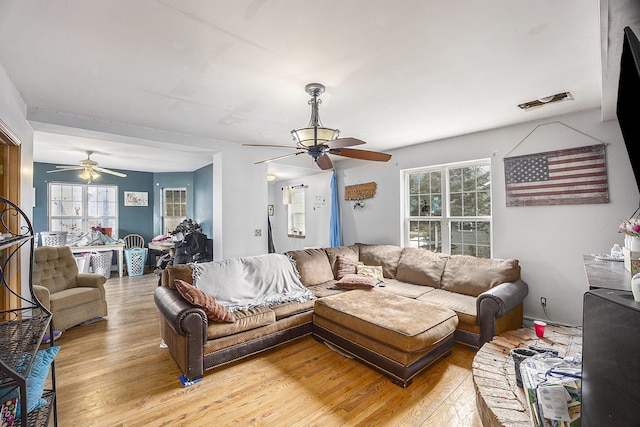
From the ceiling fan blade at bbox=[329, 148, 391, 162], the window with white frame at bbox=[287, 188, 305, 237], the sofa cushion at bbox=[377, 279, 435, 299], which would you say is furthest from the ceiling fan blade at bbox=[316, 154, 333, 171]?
the window with white frame at bbox=[287, 188, 305, 237]

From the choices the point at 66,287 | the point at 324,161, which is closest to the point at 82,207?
the point at 66,287

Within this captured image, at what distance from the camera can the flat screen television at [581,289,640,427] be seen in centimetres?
57

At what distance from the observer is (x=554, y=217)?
3305 millimetres

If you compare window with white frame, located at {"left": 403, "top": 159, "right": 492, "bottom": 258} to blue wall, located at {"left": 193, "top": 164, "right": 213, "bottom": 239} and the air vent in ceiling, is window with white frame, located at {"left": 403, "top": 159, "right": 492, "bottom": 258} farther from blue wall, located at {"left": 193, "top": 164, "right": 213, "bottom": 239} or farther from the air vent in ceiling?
blue wall, located at {"left": 193, "top": 164, "right": 213, "bottom": 239}

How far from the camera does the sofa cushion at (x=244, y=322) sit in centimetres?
251

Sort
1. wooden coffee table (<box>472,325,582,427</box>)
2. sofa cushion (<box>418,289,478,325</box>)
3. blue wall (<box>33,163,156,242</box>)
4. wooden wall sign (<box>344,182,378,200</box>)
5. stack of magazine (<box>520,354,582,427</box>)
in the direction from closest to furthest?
stack of magazine (<box>520,354,582,427</box>), wooden coffee table (<box>472,325,582,427</box>), sofa cushion (<box>418,289,478,325</box>), wooden wall sign (<box>344,182,378,200</box>), blue wall (<box>33,163,156,242</box>)

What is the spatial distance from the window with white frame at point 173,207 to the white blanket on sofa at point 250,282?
456 cm

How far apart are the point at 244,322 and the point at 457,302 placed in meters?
2.30

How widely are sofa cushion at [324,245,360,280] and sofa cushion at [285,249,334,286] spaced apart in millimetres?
75

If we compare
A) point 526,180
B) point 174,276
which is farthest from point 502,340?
point 174,276

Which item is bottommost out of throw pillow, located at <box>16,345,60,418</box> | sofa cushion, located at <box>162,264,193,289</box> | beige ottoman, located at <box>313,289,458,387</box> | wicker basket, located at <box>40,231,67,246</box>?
beige ottoman, located at <box>313,289,458,387</box>

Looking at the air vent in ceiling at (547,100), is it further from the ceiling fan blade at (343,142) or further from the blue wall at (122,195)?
the blue wall at (122,195)

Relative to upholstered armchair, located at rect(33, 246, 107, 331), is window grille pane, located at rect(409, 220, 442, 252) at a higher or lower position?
higher

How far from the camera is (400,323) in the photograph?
2.45 m
